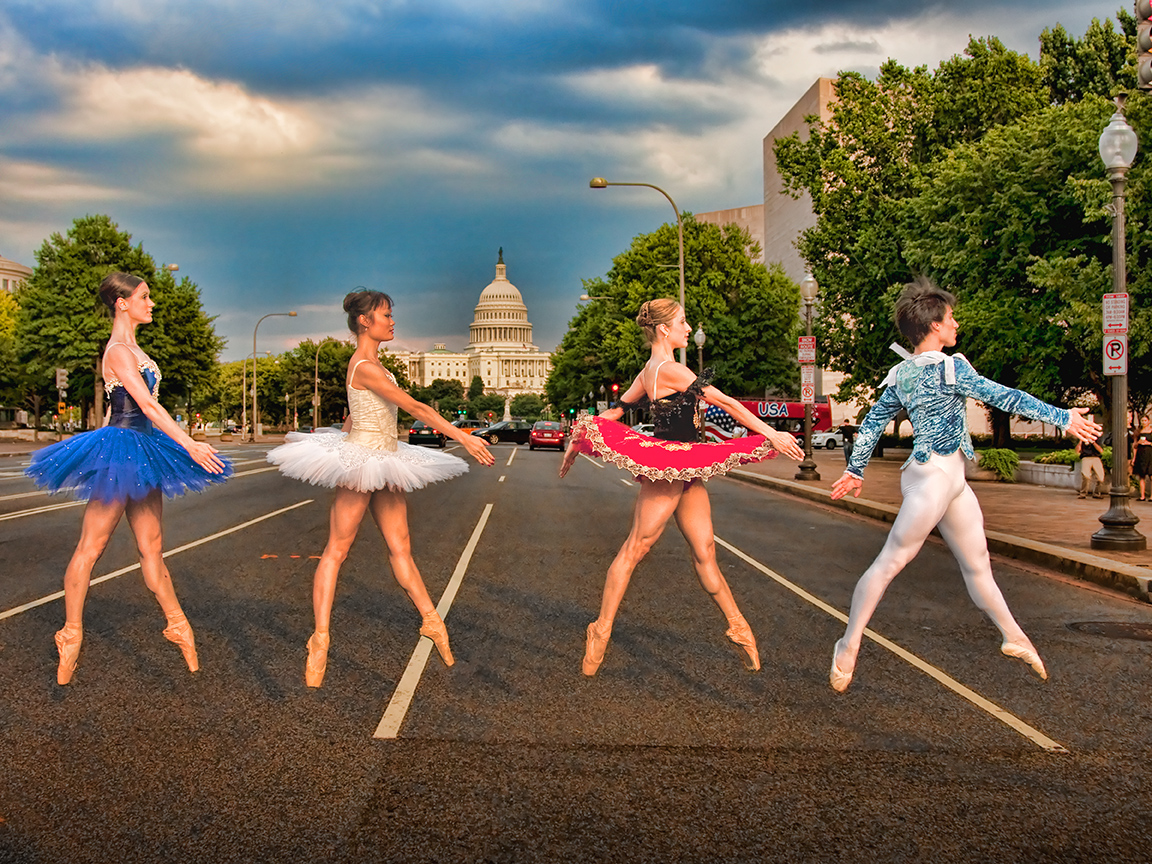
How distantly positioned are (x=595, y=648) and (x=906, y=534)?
1.82 metres

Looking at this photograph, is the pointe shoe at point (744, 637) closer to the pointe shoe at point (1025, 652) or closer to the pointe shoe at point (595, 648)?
the pointe shoe at point (595, 648)

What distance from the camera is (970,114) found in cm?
3534

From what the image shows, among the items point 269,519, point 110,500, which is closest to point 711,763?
point 110,500

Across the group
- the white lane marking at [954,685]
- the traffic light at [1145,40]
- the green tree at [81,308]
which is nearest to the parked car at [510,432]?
the green tree at [81,308]

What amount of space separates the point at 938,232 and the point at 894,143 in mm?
8032

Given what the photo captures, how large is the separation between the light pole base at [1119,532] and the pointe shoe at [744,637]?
25.2 ft

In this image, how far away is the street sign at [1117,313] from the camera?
12.4m

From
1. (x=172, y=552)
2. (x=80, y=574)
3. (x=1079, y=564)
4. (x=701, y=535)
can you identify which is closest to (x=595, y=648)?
(x=701, y=535)

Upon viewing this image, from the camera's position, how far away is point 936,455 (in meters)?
5.52

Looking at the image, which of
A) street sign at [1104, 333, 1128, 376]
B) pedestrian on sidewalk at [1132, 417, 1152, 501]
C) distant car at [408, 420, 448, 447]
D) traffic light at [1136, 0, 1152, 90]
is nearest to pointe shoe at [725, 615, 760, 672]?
street sign at [1104, 333, 1128, 376]

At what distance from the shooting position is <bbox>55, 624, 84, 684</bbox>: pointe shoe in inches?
227

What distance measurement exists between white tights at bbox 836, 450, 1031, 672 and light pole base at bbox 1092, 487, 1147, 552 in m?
7.26

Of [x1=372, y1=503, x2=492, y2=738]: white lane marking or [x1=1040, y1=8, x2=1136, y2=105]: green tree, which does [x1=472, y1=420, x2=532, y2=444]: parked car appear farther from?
[x1=372, y1=503, x2=492, y2=738]: white lane marking

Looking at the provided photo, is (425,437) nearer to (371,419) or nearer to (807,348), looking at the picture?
(807,348)
